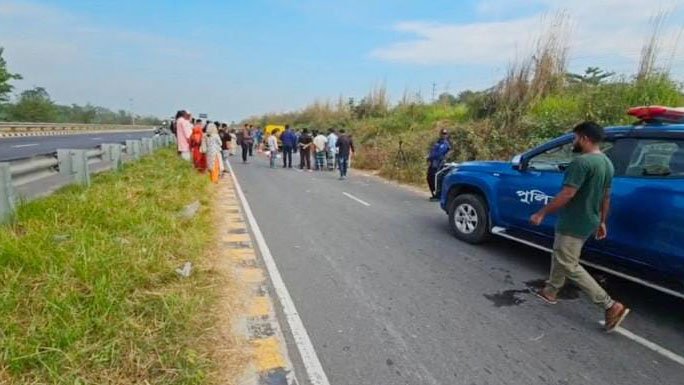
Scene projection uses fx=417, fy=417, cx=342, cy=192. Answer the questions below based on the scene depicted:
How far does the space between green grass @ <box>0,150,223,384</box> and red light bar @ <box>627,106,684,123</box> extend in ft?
14.9

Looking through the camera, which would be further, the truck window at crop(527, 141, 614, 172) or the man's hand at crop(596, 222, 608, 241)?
the truck window at crop(527, 141, 614, 172)

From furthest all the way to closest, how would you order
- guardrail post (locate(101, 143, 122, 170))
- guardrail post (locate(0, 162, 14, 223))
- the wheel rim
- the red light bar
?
guardrail post (locate(101, 143, 122, 170)) → the wheel rim → guardrail post (locate(0, 162, 14, 223)) → the red light bar

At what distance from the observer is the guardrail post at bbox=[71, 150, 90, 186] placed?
6.72 metres

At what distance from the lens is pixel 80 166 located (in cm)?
690

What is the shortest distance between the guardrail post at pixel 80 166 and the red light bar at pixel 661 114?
25.2ft

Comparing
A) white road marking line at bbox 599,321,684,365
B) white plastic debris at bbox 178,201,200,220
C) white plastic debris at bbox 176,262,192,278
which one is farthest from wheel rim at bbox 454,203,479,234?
white plastic debris at bbox 178,201,200,220

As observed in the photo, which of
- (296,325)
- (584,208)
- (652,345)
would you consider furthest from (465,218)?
(296,325)

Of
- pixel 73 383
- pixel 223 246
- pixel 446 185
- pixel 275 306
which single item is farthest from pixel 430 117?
pixel 73 383

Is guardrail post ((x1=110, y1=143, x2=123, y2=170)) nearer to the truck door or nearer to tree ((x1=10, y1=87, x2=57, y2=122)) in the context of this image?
the truck door

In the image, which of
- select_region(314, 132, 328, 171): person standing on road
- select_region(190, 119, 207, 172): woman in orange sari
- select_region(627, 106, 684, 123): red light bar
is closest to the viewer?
select_region(627, 106, 684, 123): red light bar

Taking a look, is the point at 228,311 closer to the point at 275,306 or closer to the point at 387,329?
the point at 275,306

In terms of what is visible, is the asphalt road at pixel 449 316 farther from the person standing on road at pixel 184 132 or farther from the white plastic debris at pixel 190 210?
the person standing on road at pixel 184 132

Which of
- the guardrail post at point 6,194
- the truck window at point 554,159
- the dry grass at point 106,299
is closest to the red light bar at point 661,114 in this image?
the truck window at point 554,159

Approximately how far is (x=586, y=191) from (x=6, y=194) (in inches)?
232
